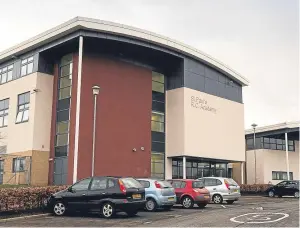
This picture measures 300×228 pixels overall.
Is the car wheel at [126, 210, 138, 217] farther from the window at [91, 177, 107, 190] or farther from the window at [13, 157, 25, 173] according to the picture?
the window at [13, 157, 25, 173]

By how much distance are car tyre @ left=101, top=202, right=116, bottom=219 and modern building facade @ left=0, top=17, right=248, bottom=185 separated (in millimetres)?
11477

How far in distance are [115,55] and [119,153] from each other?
22.5 feet

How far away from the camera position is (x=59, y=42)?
90.0ft

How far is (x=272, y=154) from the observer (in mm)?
44844

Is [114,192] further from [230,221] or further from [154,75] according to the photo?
[154,75]

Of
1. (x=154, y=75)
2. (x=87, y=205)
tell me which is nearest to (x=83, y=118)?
(x=154, y=75)

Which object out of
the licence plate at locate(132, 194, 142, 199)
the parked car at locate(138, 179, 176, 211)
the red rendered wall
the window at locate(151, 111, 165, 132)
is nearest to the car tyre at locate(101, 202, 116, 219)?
the licence plate at locate(132, 194, 142, 199)

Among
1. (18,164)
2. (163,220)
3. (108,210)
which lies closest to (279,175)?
(18,164)

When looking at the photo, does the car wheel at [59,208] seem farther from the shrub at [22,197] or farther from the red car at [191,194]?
the red car at [191,194]

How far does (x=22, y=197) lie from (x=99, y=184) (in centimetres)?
317

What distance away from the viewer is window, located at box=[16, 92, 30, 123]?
28.8 metres

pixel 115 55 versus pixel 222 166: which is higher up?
pixel 115 55

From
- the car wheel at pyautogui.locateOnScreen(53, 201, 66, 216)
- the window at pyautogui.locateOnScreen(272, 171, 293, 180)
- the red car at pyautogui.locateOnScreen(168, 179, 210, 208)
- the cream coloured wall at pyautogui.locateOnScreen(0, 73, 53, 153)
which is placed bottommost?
the car wheel at pyautogui.locateOnScreen(53, 201, 66, 216)

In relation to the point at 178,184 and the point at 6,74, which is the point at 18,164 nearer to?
the point at 6,74
